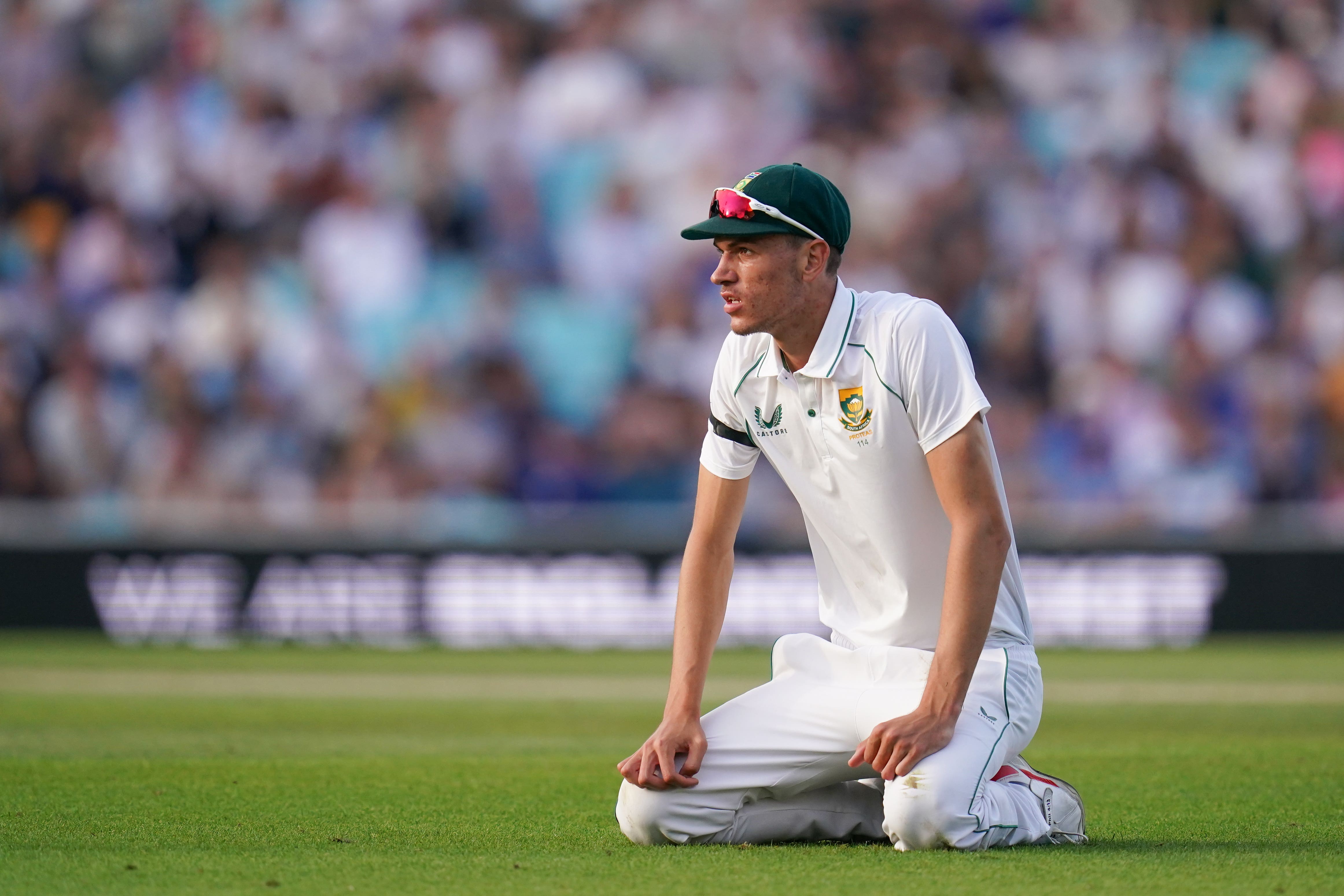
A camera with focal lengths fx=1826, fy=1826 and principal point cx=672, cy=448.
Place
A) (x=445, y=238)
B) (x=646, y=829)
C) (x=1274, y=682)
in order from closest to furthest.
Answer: (x=646, y=829) < (x=1274, y=682) < (x=445, y=238)

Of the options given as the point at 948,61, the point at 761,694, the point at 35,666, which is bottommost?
the point at 35,666

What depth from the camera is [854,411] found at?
4621 millimetres

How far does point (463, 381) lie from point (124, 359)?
2671mm

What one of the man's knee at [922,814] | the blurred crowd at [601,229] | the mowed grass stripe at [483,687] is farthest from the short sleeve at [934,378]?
the blurred crowd at [601,229]

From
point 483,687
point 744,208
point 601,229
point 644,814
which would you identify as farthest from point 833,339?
point 601,229

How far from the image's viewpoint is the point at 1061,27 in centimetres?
1628

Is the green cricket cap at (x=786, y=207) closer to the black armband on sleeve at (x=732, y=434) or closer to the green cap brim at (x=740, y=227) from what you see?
the green cap brim at (x=740, y=227)

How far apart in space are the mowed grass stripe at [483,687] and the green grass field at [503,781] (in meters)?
0.04

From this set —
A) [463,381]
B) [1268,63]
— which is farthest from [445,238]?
[1268,63]

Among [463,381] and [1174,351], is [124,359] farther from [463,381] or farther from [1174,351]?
[1174,351]

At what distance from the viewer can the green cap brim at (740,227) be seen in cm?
450

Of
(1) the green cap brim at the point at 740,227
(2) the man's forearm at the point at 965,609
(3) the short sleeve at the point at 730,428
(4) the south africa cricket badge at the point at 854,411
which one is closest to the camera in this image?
(2) the man's forearm at the point at 965,609

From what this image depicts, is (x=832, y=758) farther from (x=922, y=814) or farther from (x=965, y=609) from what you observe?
(x=965, y=609)

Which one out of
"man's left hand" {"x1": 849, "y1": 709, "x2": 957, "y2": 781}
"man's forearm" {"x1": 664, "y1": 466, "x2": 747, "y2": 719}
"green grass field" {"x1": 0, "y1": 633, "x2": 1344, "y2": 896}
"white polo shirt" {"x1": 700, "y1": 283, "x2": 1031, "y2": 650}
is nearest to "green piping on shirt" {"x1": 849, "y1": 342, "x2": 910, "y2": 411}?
"white polo shirt" {"x1": 700, "y1": 283, "x2": 1031, "y2": 650}
